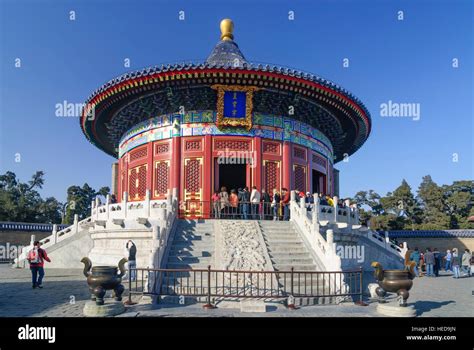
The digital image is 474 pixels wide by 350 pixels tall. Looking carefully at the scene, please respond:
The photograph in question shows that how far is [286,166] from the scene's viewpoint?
1681 centimetres

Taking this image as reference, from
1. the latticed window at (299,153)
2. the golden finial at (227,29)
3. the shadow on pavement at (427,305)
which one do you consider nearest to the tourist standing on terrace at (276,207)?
the latticed window at (299,153)

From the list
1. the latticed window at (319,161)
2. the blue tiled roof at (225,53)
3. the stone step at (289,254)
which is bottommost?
the stone step at (289,254)

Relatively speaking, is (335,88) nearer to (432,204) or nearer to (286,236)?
(286,236)

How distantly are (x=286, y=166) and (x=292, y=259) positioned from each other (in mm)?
7024

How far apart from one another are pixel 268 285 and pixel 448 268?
14.2 metres

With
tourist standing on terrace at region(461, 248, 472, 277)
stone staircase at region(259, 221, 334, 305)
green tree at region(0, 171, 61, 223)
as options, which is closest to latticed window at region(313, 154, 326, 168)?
stone staircase at region(259, 221, 334, 305)

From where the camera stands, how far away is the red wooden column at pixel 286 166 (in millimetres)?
16703

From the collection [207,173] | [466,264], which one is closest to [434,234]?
[466,264]

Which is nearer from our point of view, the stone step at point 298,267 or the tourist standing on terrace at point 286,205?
the stone step at point 298,267

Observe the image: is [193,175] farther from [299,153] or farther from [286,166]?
[299,153]

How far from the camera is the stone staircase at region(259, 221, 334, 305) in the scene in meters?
8.73

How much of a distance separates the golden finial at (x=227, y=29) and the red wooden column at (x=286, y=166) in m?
8.68

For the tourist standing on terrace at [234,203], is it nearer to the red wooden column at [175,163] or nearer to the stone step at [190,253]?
the red wooden column at [175,163]
